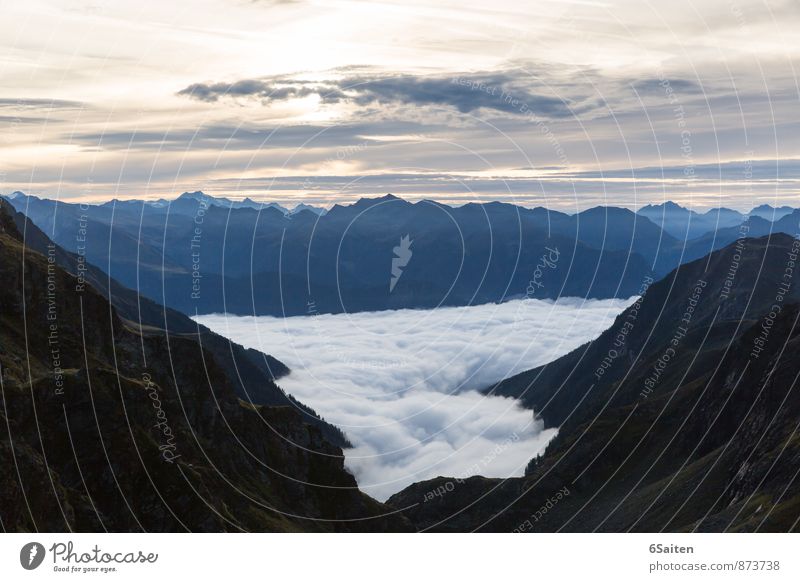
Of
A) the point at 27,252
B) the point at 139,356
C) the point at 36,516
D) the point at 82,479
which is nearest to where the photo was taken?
the point at 36,516

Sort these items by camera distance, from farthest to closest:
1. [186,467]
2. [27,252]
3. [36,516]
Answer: [27,252] → [186,467] → [36,516]

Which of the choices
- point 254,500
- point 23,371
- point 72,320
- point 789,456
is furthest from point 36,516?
point 789,456

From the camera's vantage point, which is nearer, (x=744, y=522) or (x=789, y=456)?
(x=744, y=522)

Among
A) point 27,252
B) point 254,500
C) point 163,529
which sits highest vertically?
point 27,252

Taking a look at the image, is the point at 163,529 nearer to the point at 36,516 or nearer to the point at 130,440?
the point at 130,440
